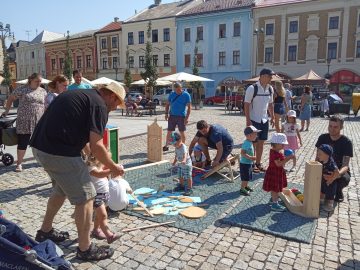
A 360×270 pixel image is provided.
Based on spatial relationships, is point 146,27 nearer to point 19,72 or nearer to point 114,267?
point 19,72

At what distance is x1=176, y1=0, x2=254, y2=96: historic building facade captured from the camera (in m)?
35.3

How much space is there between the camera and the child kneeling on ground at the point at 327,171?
4.41 meters

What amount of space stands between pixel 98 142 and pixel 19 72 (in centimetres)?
6315

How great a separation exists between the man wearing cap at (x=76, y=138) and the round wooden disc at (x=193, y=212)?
154 centimetres

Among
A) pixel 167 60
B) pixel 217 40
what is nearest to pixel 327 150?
pixel 217 40

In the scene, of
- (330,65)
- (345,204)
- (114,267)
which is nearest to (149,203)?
(114,267)

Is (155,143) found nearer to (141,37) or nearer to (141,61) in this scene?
(141,61)

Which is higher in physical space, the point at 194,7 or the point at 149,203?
the point at 194,7

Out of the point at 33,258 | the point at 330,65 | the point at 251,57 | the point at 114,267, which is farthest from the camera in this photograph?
the point at 251,57

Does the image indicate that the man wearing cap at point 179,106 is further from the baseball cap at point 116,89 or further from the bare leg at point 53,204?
the baseball cap at point 116,89

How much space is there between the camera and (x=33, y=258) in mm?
2309

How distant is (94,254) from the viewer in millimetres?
3209

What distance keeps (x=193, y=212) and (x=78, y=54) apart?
47756mm

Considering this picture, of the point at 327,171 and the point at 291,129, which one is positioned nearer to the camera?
the point at 327,171
